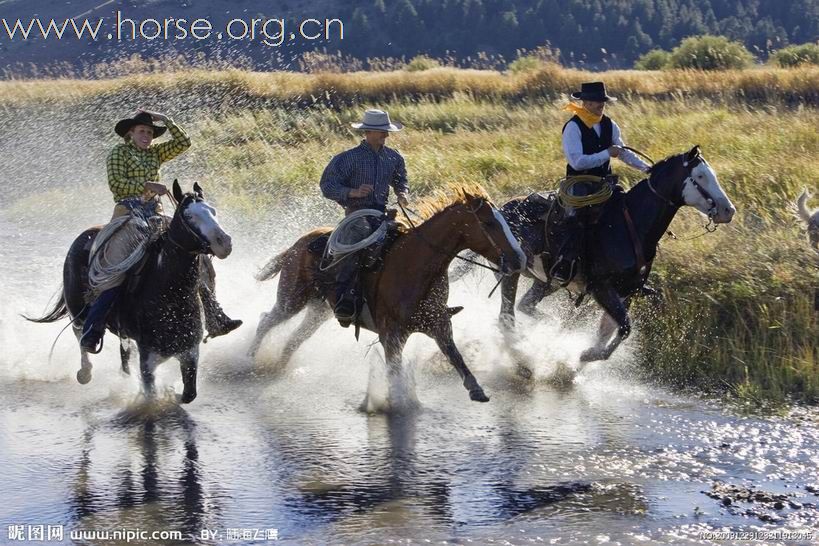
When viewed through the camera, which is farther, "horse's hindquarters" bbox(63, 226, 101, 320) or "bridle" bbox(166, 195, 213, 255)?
"horse's hindquarters" bbox(63, 226, 101, 320)

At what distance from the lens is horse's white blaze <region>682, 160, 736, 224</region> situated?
34.1 ft

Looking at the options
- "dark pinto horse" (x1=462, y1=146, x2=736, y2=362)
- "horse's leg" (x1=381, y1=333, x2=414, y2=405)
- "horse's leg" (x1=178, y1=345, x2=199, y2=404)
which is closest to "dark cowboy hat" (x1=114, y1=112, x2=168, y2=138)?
"horse's leg" (x1=178, y1=345, x2=199, y2=404)

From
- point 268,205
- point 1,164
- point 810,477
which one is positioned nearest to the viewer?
point 810,477

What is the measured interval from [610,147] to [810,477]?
3.88m

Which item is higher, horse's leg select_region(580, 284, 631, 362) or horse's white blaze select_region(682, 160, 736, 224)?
horse's white blaze select_region(682, 160, 736, 224)

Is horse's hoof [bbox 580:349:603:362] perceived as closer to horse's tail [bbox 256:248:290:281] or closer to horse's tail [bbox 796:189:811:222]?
horse's tail [bbox 256:248:290:281]

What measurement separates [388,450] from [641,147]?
11563 millimetres

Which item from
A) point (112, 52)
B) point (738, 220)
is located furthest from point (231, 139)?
point (112, 52)

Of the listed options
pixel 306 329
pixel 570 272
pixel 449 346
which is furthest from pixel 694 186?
pixel 306 329

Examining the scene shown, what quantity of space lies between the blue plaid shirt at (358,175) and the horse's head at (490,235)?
4.28 ft

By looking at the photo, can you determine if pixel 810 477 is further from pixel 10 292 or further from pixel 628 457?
pixel 10 292

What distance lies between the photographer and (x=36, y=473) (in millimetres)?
8453

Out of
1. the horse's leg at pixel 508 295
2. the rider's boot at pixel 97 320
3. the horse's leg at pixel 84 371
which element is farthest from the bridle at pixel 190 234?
the horse's leg at pixel 508 295

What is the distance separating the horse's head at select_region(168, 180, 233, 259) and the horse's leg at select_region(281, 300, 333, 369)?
2362 mm
